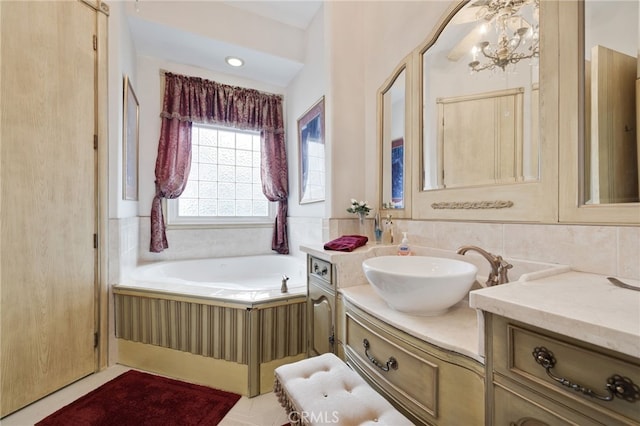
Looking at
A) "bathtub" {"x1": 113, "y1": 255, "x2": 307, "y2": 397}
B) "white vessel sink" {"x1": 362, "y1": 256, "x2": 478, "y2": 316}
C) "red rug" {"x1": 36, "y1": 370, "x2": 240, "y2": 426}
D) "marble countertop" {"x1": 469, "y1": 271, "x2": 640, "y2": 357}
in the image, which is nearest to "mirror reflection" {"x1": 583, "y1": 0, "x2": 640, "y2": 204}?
"marble countertop" {"x1": 469, "y1": 271, "x2": 640, "y2": 357}

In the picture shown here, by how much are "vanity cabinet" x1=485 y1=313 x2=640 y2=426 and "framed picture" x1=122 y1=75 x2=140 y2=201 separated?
2.59 metres

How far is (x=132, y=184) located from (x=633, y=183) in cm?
321

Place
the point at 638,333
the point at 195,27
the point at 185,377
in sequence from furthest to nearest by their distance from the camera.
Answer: the point at 195,27, the point at 185,377, the point at 638,333

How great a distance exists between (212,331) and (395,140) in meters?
1.77

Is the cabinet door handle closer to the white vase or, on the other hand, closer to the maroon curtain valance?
the white vase

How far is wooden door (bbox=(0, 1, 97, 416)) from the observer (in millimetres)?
1449

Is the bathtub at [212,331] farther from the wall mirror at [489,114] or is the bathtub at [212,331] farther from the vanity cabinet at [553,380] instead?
the vanity cabinet at [553,380]

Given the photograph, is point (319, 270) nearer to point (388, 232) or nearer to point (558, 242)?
point (388, 232)

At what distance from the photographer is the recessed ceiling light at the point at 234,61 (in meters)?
2.84

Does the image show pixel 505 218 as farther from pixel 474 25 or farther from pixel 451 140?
pixel 474 25

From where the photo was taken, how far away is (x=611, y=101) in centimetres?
87

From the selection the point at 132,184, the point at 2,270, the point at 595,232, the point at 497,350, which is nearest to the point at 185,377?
the point at 2,270

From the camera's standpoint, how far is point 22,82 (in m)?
1.50

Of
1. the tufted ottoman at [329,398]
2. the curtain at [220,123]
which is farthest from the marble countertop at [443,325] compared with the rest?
the curtain at [220,123]
